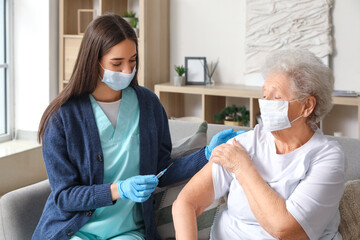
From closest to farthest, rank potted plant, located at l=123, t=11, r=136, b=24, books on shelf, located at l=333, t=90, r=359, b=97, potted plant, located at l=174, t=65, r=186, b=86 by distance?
books on shelf, located at l=333, t=90, r=359, b=97, potted plant, located at l=174, t=65, r=186, b=86, potted plant, located at l=123, t=11, r=136, b=24

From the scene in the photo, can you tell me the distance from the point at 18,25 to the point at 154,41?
111 centimetres

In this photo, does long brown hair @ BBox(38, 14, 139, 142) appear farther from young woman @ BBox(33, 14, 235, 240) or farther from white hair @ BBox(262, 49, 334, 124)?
white hair @ BBox(262, 49, 334, 124)

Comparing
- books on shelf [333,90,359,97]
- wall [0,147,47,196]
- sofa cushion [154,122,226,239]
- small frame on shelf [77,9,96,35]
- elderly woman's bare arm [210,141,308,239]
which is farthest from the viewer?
small frame on shelf [77,9,96,35]

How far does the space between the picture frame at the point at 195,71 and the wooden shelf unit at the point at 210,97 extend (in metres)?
0.10

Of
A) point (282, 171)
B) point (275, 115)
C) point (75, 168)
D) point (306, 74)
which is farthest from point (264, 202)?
point (75, 168)

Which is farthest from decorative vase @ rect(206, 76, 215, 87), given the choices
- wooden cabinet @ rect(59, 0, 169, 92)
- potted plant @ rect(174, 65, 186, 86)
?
wooden cabinet @ rect(59, 0, 169, 92)

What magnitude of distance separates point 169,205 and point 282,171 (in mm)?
592

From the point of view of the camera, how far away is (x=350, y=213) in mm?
1828

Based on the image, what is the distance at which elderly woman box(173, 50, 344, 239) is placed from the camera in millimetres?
1573

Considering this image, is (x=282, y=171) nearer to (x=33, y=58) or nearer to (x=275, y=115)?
(x=275, y=115)

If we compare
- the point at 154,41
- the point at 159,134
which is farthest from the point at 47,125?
the point at 154,41

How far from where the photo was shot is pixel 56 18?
434 cm

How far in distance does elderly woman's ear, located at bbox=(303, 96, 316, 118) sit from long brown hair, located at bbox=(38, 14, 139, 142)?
67cm

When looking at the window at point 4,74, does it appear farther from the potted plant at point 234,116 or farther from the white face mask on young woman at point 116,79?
the white face mask on young woman at point 116,79
